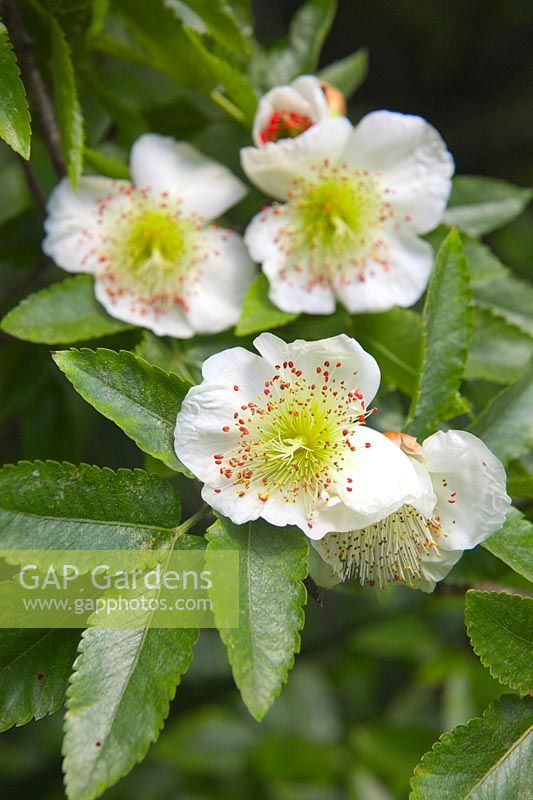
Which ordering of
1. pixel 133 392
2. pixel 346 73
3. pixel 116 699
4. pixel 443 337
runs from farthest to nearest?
pixel 346 73, pixel 443 337, pixel 133 392, pixel 116 699

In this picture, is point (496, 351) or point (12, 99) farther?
point (496, 351)

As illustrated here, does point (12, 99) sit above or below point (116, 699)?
above

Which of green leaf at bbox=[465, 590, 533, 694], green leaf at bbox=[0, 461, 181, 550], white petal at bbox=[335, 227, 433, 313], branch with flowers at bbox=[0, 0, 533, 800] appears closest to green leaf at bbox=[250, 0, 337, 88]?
branch with flowers at bbox=[0, 0, 533, 800]

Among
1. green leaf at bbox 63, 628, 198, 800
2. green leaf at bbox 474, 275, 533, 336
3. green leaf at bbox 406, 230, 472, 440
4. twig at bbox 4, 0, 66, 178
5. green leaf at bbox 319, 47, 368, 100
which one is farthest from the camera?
green leaf at bbox 319, 47, 368, 100

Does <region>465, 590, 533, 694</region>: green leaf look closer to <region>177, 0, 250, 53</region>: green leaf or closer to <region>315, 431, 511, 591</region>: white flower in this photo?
<region>315, 431, 511, 591</region>: white flower

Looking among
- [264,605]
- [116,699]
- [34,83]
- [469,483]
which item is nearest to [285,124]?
[34,83]

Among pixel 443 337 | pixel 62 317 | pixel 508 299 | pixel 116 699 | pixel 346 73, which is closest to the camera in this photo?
pixel 116 699

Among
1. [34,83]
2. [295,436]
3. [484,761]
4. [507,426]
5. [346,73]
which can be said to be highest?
[34,83]

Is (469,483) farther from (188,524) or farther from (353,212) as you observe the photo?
(353,212)

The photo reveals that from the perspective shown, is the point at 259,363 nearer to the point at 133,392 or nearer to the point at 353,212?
the point at 133,392
